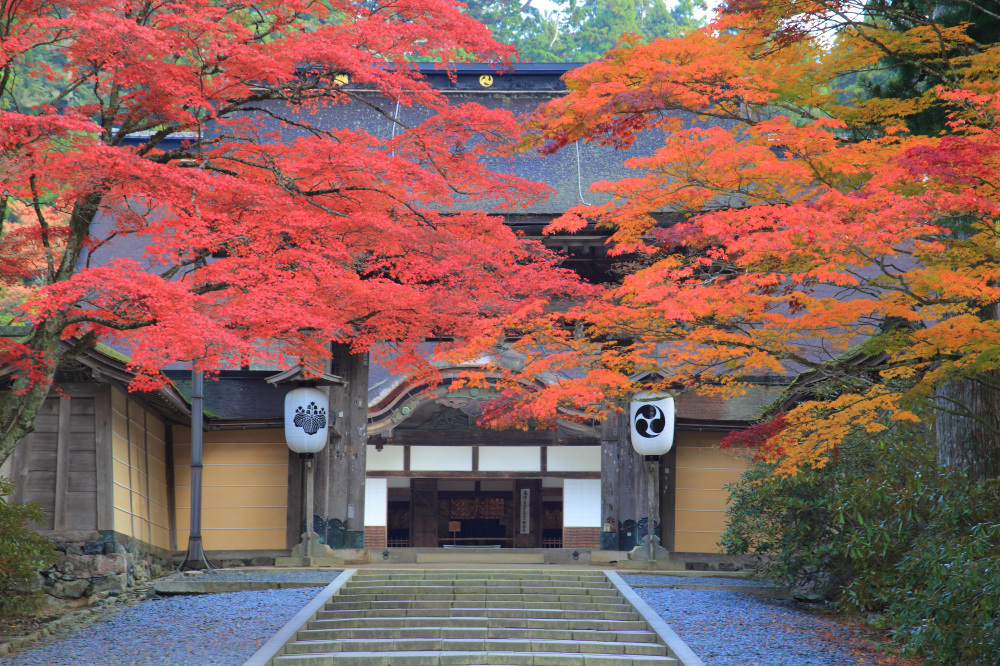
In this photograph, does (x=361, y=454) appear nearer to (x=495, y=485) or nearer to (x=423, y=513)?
(x=423, y=513)

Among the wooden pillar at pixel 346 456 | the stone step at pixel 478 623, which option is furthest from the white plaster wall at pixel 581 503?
the stone step at pixel 478 623

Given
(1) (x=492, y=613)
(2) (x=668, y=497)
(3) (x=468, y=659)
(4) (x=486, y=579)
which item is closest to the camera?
(3) (x=468, y=659)

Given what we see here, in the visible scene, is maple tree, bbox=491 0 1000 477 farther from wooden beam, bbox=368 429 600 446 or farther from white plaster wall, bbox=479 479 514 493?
white plaster wall, bbox=479 479 514 493

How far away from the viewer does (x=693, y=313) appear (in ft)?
24.8

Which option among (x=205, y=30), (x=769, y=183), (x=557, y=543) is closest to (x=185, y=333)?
(x=205, y=30)

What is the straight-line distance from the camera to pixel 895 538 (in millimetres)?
8102

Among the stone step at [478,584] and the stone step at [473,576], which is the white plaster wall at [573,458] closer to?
the stone step at [473,576]

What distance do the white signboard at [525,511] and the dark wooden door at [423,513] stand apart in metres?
1.91

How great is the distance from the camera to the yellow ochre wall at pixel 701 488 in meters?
14.2

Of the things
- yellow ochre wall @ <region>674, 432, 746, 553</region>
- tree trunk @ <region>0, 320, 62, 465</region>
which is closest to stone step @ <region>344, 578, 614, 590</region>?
yellow ochre wall @ <region>674, 432, 746, 553</region>

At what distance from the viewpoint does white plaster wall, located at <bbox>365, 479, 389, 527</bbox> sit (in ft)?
60.0

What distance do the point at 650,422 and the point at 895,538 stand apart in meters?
5.50

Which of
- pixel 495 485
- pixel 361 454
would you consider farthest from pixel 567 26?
pixel 361 454

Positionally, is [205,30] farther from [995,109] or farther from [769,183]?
Answer: [995,109]
